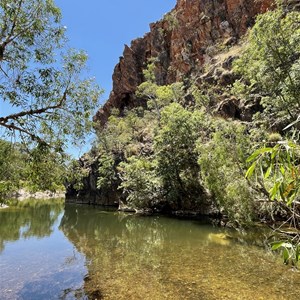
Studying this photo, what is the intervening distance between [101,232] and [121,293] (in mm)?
13097

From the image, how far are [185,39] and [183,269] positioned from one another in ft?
184

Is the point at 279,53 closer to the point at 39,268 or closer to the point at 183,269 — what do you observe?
the point at 183,269

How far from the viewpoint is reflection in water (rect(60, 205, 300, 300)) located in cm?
916

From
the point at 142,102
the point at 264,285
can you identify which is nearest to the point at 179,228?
the point at 264,285

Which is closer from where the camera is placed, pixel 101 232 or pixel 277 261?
pixel 277 261

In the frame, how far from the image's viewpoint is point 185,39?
2350 inches

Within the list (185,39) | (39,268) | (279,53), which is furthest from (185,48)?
(39,268)

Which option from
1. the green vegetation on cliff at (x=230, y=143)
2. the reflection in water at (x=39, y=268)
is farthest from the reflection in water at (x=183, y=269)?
the green vegetation on cliff at (x=230, y=143)

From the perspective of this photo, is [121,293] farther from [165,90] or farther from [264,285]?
[165,90]

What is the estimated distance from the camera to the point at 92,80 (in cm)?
873

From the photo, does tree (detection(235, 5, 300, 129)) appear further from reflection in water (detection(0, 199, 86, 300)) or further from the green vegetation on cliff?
reflection in water (detection(0, 199, 86, 300))

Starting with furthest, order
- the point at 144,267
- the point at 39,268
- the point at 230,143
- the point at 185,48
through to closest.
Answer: the point at 185,48 → the point at 230,143 → the point at 39,268 → the point at 144,267

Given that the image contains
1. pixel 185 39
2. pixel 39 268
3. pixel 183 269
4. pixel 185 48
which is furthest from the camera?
pixel 185 39

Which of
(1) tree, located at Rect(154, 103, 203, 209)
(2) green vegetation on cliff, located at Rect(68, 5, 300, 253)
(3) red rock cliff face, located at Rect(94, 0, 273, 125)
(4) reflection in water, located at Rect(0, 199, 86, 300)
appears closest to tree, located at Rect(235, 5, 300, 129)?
(2) green vegetation on cliff, located at Rect(68, 5, 300, 253)
